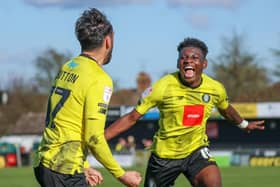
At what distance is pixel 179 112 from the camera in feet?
33.1

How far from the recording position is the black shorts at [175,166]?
33.2 feet

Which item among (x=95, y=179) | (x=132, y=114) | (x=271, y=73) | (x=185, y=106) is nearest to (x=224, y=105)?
(x=185, y=106)

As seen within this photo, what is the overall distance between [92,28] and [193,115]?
12.6 feet

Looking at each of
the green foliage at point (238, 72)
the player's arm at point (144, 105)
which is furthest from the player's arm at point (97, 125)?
the green foliage at point (238, 72)

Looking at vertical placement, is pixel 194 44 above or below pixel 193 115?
above

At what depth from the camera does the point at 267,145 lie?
4519 cm

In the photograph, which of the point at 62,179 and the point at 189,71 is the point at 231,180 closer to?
the point at 189,71

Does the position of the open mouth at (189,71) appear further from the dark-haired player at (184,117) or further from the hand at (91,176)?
the hand at (91,176)

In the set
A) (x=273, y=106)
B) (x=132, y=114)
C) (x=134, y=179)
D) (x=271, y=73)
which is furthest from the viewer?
(x=271, y=73)

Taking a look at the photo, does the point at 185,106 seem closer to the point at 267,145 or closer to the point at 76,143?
the point at 76,143

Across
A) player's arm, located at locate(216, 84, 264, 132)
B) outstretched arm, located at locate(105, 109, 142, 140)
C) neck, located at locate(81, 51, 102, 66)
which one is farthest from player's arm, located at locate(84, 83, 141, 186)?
player's arm, located at locate(216, 84, 264, 132)

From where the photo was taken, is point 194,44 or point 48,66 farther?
point 48,66

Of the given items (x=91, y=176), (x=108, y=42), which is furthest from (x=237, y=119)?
(x=108, y=42)

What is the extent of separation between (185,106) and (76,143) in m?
3.72
